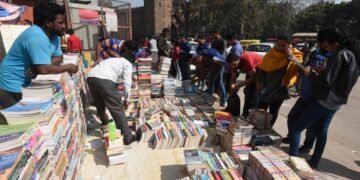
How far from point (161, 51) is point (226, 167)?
5705mm

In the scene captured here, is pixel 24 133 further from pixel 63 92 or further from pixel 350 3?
pixel 350 3

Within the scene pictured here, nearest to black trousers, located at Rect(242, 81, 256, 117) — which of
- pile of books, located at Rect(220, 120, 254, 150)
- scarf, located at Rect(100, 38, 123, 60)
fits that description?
pile of books, located at Rect(220, 120, 254, 150)

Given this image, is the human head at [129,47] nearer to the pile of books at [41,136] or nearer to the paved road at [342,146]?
the pile of books at [41,136]

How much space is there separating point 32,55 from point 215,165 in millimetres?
1895

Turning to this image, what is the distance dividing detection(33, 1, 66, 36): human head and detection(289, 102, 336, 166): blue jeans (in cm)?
259

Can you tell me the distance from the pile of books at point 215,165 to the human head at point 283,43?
1.50m

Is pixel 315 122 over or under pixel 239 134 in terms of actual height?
over

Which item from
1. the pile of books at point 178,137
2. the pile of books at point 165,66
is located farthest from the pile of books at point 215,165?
the pile of books at point 165,66

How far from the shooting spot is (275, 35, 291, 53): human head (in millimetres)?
2816

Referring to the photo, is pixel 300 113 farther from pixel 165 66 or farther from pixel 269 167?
pixel 165 66

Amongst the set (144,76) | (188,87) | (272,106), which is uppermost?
(144,76)

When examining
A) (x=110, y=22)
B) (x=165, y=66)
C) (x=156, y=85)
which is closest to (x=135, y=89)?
(x=156, y=85)

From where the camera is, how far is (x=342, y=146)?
3.26 meters

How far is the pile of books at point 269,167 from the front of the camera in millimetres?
1870
